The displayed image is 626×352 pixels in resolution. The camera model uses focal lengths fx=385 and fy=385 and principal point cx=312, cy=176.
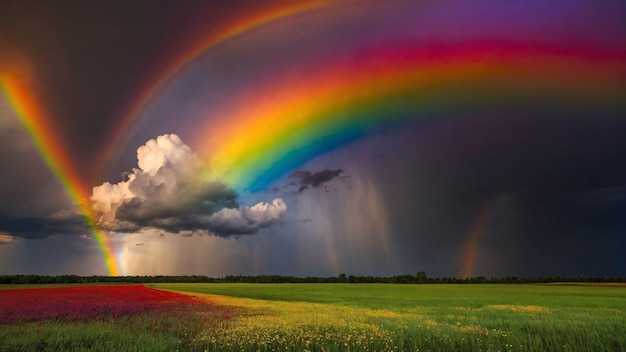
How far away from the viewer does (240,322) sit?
17.4m

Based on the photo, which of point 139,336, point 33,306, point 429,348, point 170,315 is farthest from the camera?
point 33,306

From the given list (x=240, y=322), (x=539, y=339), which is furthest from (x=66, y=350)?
(x=539, y=339)

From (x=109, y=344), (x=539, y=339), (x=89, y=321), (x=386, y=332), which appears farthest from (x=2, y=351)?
(x=539, y=339)

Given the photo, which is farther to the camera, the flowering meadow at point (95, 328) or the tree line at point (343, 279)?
the tree line at point (343, 279)

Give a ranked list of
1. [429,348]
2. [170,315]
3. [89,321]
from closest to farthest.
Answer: [429,348]
[89,321]
[170,315]

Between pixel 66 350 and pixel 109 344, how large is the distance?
1.26 meters

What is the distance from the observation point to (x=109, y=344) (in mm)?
13234

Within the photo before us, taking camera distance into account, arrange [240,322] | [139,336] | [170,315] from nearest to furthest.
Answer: [139,336], [240,322], [170,315]

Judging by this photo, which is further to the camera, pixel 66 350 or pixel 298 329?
pixel 298 329

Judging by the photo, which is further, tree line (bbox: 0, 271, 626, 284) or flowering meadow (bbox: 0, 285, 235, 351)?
tree line (bbox: 0, 271, 626, 284)

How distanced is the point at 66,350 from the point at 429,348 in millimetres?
11759

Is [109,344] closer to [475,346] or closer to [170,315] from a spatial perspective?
[170,315]

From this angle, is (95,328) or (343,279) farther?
(343,279)

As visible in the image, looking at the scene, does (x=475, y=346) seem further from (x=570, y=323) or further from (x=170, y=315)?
(x=170, y=315)
